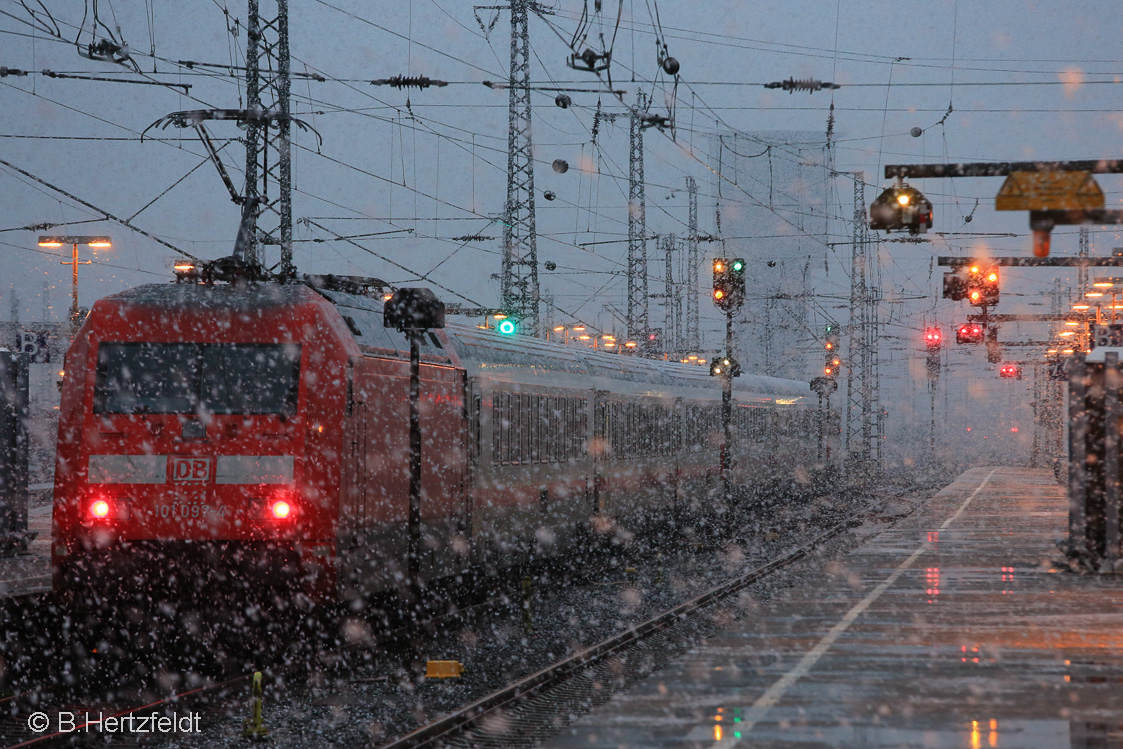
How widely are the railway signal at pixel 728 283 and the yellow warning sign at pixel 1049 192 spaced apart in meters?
8.31

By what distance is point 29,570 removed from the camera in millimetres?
20125

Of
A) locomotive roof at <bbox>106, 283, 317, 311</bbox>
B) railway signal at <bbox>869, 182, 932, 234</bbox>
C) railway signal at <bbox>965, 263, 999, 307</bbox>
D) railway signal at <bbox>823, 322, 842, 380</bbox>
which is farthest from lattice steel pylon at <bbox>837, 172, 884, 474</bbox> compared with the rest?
locomotive roof at <bbox>106, 283, 317, 311</bbox>

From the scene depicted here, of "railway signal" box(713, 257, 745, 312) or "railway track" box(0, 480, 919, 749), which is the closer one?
"railway track" box(0, 480, 919, 749)

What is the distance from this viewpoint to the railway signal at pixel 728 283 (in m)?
24.6

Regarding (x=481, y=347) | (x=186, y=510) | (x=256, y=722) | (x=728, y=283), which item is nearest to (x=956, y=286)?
(x=728, y=283)

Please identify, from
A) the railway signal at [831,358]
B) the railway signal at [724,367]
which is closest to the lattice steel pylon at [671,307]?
the railway signal at [831,358]

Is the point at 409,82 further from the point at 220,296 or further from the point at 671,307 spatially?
the point at 671,307

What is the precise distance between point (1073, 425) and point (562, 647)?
11307 millimetres

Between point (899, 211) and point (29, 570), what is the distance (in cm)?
1409

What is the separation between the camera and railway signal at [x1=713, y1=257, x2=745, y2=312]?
24.6 meters

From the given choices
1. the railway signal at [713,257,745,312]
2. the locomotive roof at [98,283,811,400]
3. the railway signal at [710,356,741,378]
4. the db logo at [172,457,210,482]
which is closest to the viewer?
the db logo at [172,457,210,482]

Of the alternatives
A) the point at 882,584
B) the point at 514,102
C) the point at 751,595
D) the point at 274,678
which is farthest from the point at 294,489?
the point at 514,102

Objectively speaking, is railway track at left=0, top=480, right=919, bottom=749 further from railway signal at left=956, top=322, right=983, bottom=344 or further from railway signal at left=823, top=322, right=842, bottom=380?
railway signal at left=823, top=322, right=842, bottom=380

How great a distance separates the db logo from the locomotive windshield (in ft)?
1.67
